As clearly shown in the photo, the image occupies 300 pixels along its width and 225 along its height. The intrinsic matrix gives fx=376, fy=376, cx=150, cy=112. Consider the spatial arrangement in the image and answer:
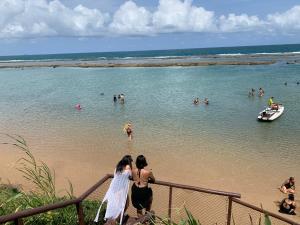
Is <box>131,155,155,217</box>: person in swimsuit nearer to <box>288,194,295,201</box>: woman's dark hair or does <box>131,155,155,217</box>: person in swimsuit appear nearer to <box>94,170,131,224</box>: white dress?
<box>94,170,131,224</box>: white dress

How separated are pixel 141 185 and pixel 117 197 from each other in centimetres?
66

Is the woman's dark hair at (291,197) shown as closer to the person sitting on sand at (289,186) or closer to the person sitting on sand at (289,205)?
the person sitting on sand at (289,205)

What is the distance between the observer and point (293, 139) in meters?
19.8

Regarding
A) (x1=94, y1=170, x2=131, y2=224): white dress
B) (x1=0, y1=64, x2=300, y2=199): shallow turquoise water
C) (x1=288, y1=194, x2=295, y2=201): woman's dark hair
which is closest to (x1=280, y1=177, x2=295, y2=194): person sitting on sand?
(x1=288, y1=194, x2=295, y2=201): woman's dark hair

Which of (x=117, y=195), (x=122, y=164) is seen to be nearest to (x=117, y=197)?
(x=117, y=195)

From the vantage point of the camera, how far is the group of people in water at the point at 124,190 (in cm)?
660

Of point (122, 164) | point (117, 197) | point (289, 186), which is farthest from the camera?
point (289, 186)

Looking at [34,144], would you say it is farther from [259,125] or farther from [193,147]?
[259,125]

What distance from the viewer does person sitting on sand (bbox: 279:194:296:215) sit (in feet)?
38.3

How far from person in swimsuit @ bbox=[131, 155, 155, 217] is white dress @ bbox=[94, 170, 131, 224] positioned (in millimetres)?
321

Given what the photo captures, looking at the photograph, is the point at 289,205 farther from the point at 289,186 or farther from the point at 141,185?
the point at 141,185

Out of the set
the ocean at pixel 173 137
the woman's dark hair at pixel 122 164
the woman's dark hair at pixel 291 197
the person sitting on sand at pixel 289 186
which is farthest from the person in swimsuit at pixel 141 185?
the person sitting on sand at pixel 289 186

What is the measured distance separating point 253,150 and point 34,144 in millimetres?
11481

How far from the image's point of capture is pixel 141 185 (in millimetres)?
7137
